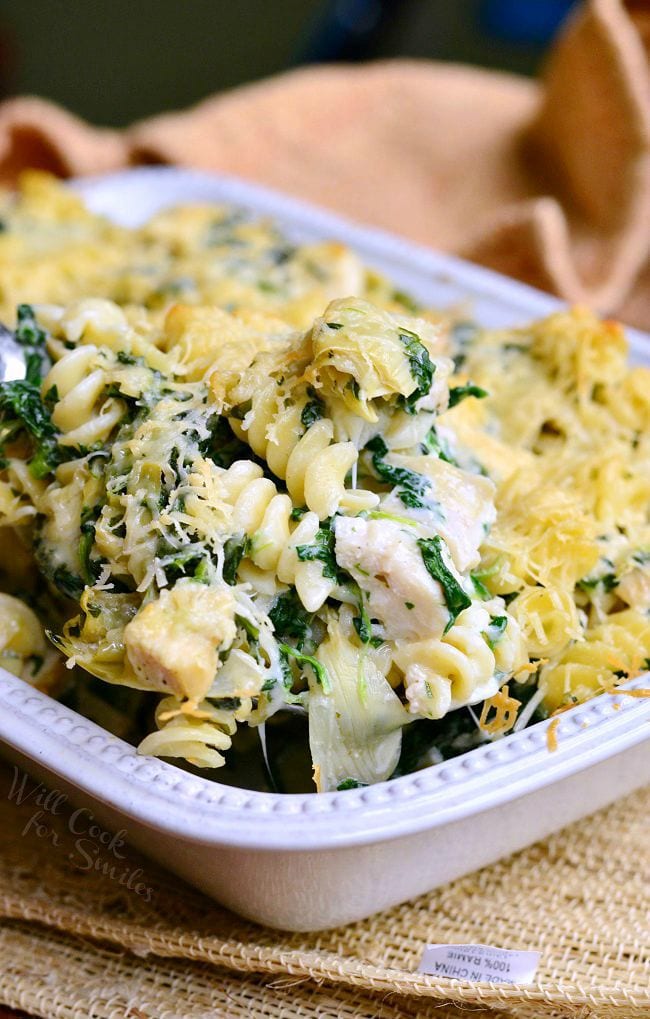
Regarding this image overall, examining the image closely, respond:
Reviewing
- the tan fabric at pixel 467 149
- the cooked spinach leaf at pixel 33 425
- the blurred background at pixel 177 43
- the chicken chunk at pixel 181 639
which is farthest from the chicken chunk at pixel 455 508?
the blurred background at pixel 177 43

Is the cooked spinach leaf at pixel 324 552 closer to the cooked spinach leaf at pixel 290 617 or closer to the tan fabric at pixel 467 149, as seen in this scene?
the cooked spinach leaf at pixel 290 617

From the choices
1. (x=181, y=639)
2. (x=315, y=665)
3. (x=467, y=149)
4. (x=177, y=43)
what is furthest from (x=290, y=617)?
(x=177, y=43)

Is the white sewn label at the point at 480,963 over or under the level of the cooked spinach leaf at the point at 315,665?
under

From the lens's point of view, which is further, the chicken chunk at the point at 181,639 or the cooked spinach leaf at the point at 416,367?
the cooked spinach leaf at the point at 416,367

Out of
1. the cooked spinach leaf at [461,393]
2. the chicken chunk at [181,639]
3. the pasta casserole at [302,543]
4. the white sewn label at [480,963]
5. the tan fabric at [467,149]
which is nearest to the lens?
the chicken chunk at [181,639]

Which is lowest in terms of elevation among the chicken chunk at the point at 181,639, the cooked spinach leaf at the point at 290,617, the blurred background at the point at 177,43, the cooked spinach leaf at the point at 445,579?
the blurred background at the point at 177,43

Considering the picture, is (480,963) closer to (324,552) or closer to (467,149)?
(324,552)
